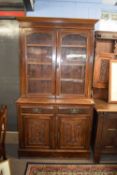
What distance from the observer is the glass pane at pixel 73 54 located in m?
2.70

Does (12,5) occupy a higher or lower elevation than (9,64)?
higher

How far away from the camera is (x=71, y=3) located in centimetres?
286

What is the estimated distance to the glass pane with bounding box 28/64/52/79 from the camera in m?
2.73

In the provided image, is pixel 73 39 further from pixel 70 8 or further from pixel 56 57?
pixel 70 8

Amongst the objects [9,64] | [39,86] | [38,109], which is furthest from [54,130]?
[9,64]

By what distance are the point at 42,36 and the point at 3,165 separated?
67.7 inches

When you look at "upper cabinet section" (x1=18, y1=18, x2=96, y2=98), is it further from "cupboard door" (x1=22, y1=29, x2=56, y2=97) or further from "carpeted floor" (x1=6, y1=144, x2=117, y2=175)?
"carpeted floor" (x1=6, y1=144, x2=117, y2=175)

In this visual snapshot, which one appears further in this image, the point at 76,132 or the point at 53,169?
the point at 76,132

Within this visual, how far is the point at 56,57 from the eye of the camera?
8.81 feet

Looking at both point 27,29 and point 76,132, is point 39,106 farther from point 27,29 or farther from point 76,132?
point 27,29

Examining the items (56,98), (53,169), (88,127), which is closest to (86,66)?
(56,98)

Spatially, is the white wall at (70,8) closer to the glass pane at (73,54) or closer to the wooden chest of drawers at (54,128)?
the glass pane at (73,54)

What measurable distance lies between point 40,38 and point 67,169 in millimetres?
1841

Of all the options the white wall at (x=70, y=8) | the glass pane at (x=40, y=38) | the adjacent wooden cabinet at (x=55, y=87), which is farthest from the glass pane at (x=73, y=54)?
the white wall at (x=70, y=8)
